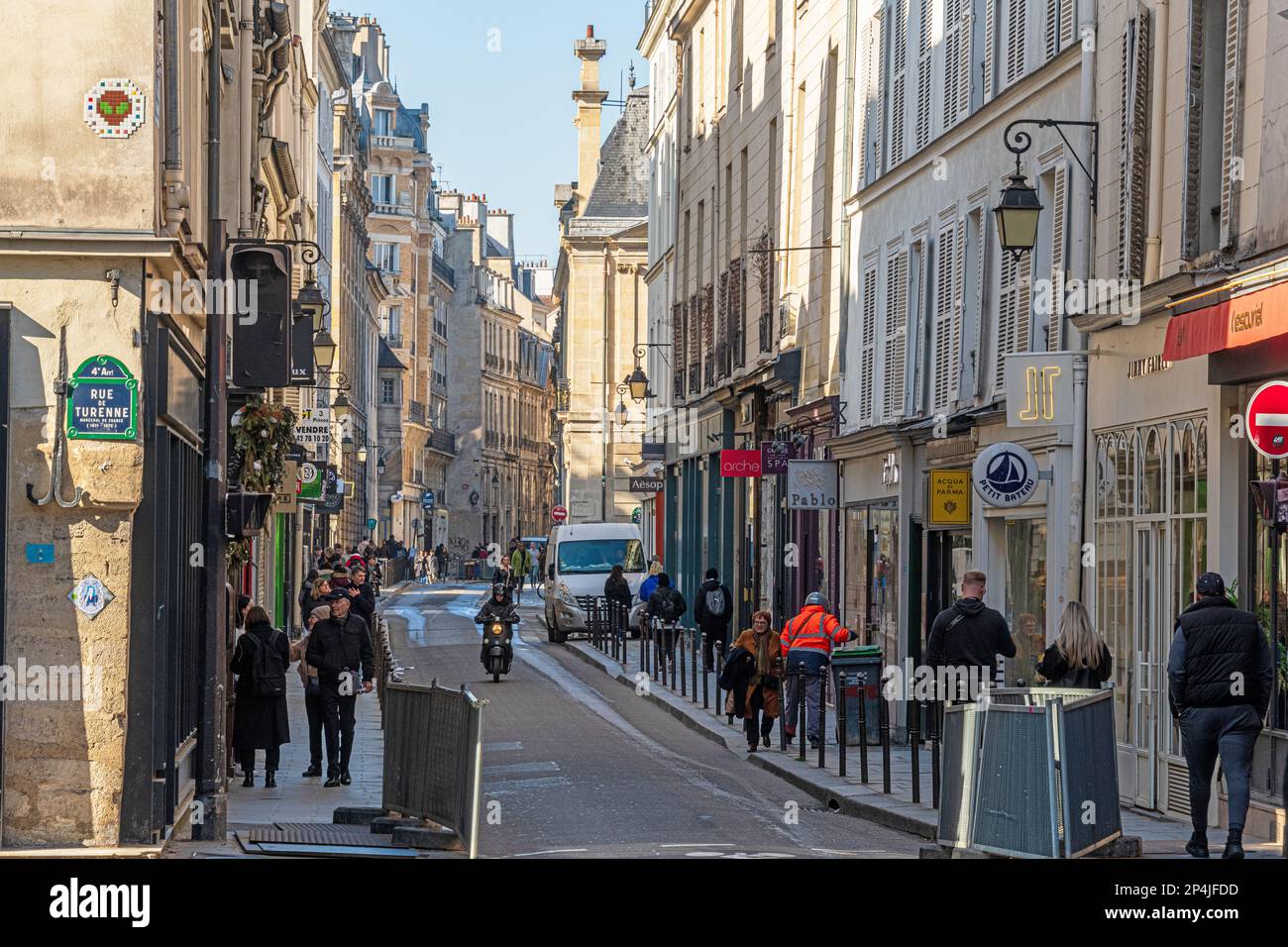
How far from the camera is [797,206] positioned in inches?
→ 1336

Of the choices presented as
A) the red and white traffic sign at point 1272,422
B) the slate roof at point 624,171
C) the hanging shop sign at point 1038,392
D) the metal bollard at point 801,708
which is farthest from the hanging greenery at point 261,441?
the slate roof at point 624,171

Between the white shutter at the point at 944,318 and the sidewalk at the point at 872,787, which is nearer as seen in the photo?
the sidewalk at the point at 872,787

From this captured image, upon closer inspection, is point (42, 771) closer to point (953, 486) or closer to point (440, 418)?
point (953, 486)

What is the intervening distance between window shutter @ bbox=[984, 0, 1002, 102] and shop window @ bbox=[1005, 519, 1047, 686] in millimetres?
4471

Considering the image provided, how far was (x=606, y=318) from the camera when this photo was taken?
8006cm

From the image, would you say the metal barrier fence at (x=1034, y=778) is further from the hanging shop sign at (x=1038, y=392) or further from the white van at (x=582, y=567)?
the white van at (x=582, y=567)

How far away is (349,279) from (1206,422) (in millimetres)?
55909

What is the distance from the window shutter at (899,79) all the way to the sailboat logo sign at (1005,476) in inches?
358

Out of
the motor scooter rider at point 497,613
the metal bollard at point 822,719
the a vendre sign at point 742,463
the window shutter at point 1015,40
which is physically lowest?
the metal bollard at point 822,719

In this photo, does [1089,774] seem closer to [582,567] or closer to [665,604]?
[665,604]

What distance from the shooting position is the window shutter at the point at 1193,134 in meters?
17.0

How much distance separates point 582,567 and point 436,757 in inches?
1280

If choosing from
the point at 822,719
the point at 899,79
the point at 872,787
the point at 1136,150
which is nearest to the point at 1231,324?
the point at 1136,150
